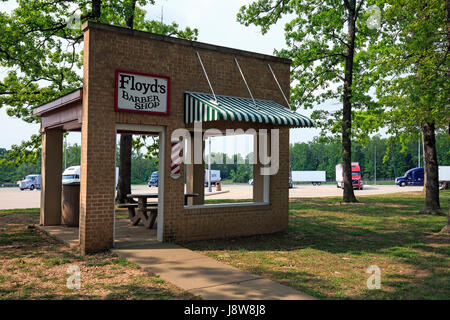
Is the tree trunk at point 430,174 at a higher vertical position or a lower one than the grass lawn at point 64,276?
higher

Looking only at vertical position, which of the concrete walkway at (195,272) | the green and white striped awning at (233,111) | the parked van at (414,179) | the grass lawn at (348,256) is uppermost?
the green and white striped awning at (233,111)

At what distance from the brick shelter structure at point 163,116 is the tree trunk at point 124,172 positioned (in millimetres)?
→ 7669

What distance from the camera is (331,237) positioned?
11.2 meters

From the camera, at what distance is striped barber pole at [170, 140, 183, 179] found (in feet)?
31.4

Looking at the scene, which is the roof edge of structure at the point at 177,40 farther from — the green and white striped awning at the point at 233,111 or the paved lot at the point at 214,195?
the paved lot at the point at 214,195

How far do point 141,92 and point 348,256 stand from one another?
6.03 m

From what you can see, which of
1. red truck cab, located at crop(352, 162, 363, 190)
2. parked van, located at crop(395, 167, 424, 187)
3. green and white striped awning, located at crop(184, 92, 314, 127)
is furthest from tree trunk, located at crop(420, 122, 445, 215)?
parked van, located at crop(395, 167, 424, 187)

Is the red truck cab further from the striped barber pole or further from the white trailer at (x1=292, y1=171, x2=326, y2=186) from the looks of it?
the striped barber pole

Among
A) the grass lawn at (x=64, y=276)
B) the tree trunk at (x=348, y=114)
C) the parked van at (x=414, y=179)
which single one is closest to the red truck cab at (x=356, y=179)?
the parked van at (x=414, y=179)

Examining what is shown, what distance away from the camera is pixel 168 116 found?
9508 millimetres

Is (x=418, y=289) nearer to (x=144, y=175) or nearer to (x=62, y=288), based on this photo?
(x=62, y=288)

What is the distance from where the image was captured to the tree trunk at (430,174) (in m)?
17.2

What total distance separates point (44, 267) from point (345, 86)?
20147mm
